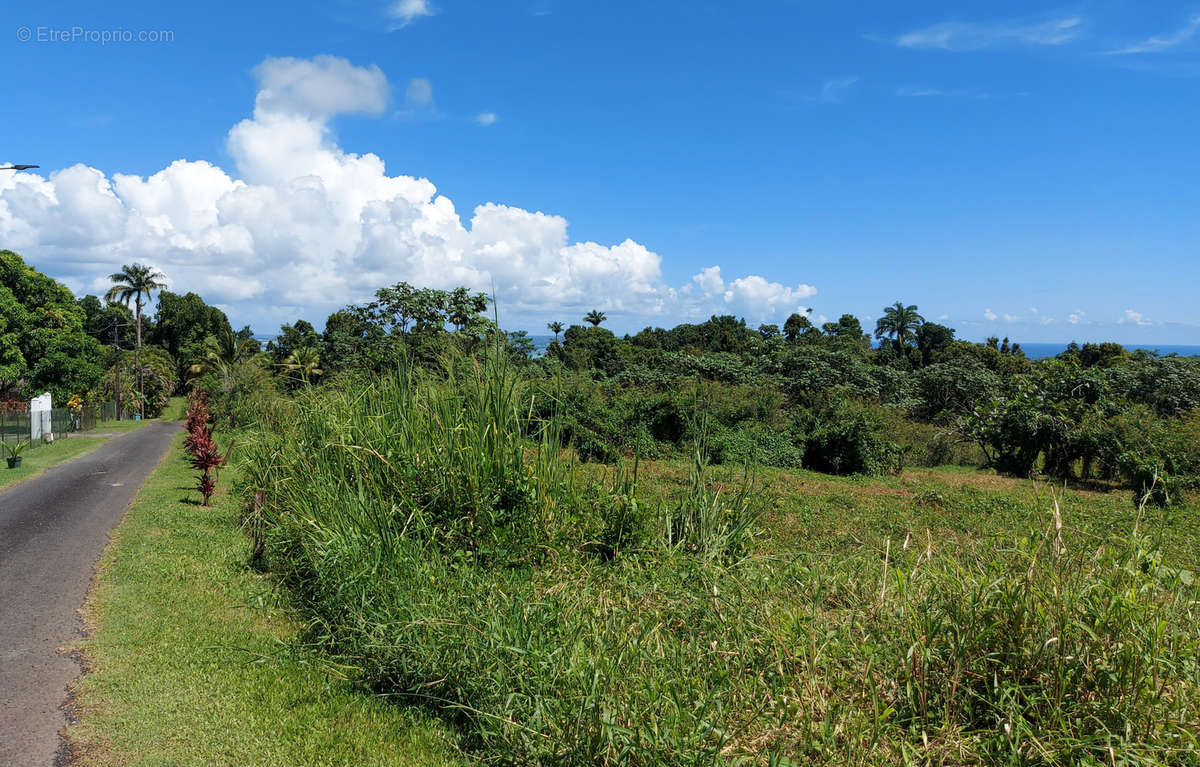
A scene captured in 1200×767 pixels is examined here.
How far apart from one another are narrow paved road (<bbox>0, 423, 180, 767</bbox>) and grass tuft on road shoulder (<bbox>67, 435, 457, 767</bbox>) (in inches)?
7.1

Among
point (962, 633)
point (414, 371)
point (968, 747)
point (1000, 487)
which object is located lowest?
point (1000, 487)

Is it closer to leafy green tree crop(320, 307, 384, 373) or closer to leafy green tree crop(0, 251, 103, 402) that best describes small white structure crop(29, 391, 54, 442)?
leafy green tree crop(320, 307, 384, 373)

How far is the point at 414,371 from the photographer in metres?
7.15

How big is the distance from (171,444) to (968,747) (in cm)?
2704

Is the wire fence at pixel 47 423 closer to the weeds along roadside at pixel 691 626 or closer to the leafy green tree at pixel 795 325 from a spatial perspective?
the weeds along roadside at pixel 691 626

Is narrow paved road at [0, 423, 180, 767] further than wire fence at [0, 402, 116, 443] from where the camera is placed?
No

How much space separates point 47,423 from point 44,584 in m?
21.4

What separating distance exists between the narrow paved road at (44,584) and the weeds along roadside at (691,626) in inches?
64.3

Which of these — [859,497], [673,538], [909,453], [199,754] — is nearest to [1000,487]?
[859,497]

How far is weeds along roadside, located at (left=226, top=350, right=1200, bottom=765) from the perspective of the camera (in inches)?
107

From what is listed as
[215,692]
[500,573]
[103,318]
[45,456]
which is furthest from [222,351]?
[500,573]

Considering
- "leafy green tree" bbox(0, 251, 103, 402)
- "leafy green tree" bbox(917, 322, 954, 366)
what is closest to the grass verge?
"leafy green tree" bbox(0, 251, 103, 402)

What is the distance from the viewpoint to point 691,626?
3691 millimetres

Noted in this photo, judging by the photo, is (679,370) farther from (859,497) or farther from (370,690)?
(370,690)
